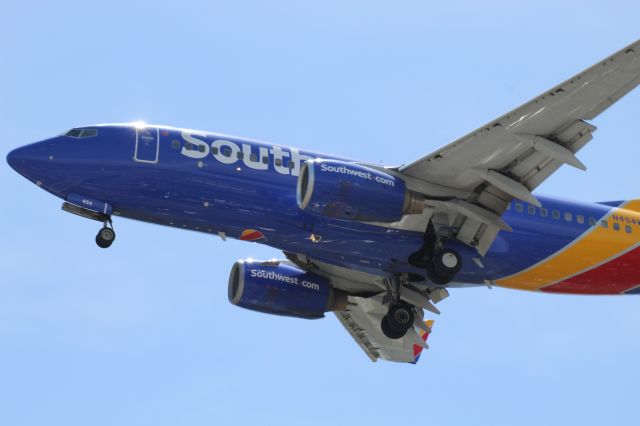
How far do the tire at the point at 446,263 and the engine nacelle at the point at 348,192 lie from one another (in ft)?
7.74

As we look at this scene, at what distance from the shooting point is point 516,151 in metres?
37.6

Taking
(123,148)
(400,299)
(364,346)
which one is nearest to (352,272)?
(400,299)

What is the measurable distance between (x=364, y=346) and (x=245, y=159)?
11761mm

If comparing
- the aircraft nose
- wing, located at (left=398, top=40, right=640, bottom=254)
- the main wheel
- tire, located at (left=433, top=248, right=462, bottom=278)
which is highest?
wing, located at (left=398, top=40, right=640, bottom=254)

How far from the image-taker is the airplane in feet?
121

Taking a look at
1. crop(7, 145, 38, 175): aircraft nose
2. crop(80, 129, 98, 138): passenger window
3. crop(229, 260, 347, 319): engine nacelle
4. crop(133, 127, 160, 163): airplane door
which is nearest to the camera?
crop(7, 145, 38, 175): aircraft nose

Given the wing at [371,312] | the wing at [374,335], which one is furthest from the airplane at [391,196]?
the wing at [374,335]

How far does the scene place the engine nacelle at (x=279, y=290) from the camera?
143 feet

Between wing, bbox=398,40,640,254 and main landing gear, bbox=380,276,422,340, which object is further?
main landing gear, bbox=380,276,422,340

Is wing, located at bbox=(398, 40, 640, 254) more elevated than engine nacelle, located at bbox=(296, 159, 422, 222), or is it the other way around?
wing, located at bbox=(398, 40, 640, 254)

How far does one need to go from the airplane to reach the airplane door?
0.12 feet

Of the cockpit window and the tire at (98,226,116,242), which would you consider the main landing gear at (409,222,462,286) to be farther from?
the cockpit window

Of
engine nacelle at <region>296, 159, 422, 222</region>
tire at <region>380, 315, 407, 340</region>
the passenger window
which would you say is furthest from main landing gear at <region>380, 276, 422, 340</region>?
the passenger window

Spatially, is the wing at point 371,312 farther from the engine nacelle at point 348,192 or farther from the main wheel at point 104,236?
→ the main wheel at point 104,236
